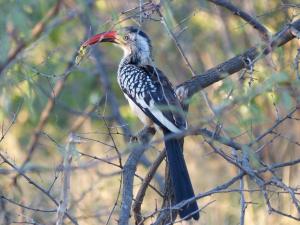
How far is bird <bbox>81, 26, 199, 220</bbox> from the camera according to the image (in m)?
3.80

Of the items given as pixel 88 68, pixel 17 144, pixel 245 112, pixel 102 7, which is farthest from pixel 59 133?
pixel 245 112

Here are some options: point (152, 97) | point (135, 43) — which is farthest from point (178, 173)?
point (135, 43)

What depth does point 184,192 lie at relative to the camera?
149 inches

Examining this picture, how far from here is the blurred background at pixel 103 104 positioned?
367 centimetres

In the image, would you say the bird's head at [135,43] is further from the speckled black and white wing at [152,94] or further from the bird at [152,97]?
the speckled black and white wing at [152,94]

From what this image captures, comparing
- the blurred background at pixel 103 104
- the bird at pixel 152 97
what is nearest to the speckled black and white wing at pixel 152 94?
the bird at pixel 152 97

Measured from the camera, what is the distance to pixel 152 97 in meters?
4.55

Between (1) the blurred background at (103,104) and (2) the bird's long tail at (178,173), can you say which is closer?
(1) the blurred background at (103,104)

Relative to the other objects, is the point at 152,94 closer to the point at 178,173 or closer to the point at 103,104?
the point at 178,173

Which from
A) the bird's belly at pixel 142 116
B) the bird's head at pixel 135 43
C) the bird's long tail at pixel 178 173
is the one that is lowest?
the bird's long tail at pixel 178 173

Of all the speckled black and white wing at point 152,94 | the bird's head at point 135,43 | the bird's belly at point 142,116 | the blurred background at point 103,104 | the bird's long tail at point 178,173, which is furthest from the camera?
the bird's head at point 135,43

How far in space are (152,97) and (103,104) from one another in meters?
2.91

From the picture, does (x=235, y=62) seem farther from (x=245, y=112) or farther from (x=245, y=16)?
(x=245, y=112)

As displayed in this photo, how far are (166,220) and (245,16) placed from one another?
1.18 meters
